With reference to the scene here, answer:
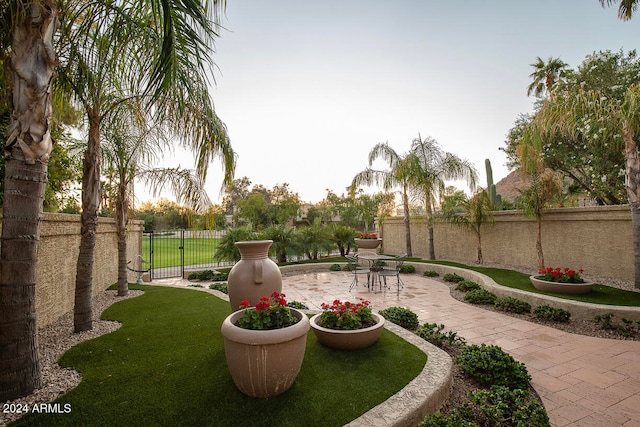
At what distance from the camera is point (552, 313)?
16.7ft

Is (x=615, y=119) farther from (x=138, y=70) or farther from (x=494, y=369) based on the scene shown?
(x=138, y=70)

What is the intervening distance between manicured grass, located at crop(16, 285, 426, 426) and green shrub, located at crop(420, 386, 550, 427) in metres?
0.50

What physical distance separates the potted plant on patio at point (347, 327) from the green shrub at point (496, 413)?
1.15 meters

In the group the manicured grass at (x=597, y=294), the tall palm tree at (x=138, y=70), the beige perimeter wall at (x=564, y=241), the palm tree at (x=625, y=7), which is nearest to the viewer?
the tall palm tree at (x=138, y=70)

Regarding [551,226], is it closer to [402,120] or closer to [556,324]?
[556,324]

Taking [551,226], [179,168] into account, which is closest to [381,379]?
[179,168]

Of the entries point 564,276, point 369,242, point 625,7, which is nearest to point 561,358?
point 564,276

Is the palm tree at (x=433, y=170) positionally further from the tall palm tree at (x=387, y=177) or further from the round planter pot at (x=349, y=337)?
the round planter pot at (x=349, y=337)

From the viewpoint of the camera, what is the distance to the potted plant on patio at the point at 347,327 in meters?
3.37

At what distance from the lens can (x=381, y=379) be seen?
280 cm

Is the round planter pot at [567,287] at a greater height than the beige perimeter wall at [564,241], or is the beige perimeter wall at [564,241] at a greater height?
the beige perimeter wall at [564,241]

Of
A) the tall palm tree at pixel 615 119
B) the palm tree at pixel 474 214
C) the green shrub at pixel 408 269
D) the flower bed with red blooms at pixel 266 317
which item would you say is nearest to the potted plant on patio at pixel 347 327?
the flower bed with red blooms at pixel 266 317

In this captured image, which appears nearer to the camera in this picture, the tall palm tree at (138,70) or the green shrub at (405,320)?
the tall palm tree at (138,70)

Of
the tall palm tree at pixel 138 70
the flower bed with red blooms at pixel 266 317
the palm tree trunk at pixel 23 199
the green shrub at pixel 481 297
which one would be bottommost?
the green shrub at pixel 481 297
